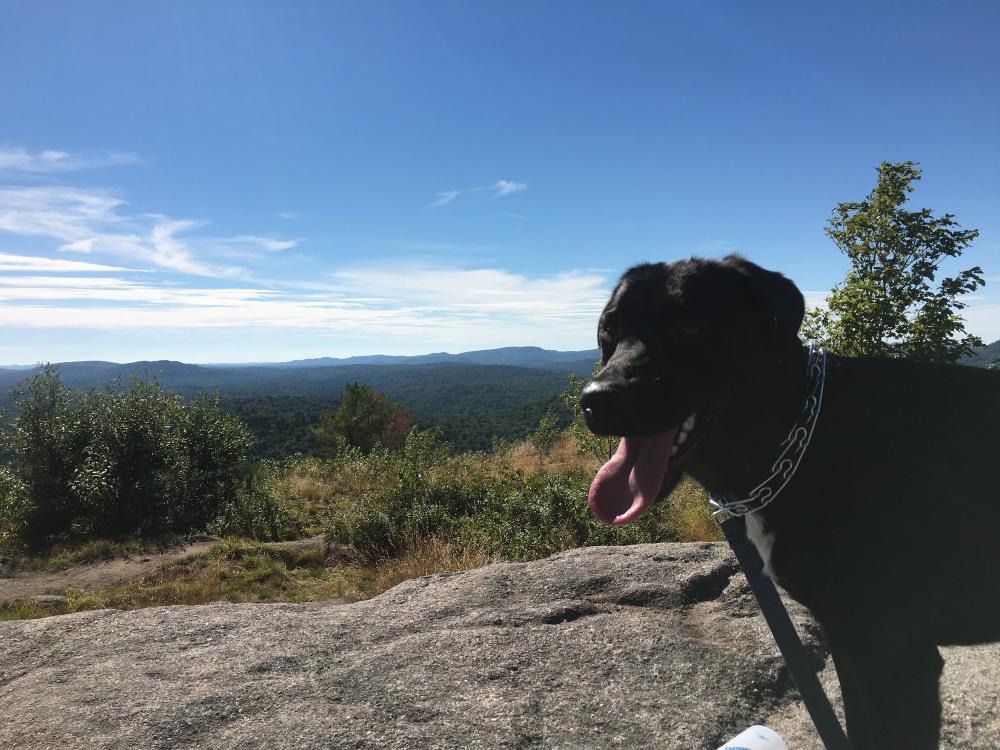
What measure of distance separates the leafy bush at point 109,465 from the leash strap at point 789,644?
10.6 metres

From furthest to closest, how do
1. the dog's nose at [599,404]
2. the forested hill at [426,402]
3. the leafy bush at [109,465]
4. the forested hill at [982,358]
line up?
the forested hill at [426,402] < the leafy bush at [109,465] < the forested hill at [982,358] < the dog's nose at [599,404]

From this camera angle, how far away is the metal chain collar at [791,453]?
1.70m

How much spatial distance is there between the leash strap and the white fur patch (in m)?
0.02

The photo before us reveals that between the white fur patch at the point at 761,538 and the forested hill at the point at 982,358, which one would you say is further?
the forested hill at the point at 982,358

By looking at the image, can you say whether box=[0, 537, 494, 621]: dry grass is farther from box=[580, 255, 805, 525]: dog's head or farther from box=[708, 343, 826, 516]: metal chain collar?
box=[708, 343, 826, 516]: metal chain collar

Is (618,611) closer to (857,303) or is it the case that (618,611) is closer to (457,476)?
(857,303)

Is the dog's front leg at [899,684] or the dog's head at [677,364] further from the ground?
the dog's head at [677,364]

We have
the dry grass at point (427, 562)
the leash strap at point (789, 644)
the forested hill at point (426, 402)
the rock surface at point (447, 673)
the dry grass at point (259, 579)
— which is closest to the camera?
the leash strap at point (789, 644)

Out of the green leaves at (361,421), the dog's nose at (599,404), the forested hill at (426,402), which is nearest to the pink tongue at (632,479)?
the dog's nose at (599,404)

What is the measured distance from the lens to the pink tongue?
1.76 meters

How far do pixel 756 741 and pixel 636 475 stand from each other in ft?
2.94

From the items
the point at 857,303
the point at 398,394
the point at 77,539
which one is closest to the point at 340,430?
the point at 77,539

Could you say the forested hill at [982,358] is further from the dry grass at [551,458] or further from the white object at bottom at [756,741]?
the dry grass at [551,458]

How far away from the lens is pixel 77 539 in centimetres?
977
